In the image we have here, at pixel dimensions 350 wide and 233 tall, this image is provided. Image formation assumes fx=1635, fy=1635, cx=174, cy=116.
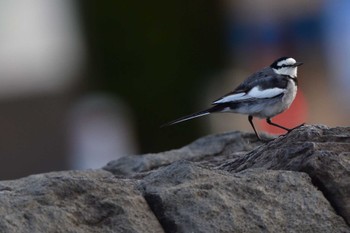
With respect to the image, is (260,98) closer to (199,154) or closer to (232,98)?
(232,98)

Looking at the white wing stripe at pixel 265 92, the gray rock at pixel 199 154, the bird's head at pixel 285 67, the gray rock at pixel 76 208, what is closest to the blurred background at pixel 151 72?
the bird's head at pixel 285 67

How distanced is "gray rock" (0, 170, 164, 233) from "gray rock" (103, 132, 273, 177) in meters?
1.66

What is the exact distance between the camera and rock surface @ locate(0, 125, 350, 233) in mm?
7551

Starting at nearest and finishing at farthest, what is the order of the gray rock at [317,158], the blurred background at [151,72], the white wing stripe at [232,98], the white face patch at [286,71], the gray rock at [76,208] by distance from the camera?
the gray rock at [76,208], the gray rock at [317,158], the white wing stripe at [232,98], the white face patch at [286,71], the blurred background at [151,72]

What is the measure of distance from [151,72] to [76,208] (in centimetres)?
1565

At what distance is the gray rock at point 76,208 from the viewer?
745 centimetres

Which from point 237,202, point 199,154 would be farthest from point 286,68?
point 237,202

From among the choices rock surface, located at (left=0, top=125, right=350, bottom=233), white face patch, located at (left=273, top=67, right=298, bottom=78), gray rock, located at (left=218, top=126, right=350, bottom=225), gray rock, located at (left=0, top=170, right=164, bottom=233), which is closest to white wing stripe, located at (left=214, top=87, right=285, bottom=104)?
white face patch, located at (left=273, top=67, right=298, bottom=78)

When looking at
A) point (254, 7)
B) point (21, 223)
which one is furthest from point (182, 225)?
point (254, 7)

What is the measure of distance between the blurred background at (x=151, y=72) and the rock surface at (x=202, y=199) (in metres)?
13.2

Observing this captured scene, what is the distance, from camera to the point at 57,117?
24.2 meters

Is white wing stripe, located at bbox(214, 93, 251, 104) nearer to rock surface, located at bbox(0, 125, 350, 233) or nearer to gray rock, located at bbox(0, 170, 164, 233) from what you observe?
rock surface, located at bbox(0, 125, 350, 233)

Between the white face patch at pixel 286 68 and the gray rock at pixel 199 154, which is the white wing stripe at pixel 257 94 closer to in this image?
the white face patch at pixel 286 68

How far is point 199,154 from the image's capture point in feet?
33.7
